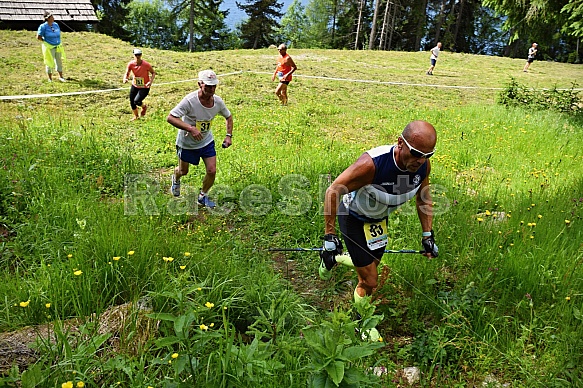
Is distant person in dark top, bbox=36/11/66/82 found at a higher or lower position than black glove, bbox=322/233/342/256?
higher

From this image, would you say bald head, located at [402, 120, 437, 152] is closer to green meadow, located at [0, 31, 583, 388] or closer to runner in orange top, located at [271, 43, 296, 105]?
green meadow, located at [0, 31, 583, 388]

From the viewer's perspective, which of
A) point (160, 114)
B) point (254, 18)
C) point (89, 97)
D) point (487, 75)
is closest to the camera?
point (160, 114)

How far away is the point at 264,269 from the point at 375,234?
108 cm

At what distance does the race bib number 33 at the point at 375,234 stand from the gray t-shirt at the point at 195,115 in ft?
9.73

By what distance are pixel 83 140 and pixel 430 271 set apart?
6.06m

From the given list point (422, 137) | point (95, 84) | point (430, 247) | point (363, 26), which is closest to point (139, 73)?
point (95, 84)

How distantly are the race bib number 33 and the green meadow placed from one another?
9.9 inches

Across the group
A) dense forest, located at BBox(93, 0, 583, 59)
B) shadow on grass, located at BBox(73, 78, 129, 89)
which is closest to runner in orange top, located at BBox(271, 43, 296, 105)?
shadow on grass, located at BBox(73, 78, 129, 89)

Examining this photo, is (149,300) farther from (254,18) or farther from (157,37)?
(157,37)

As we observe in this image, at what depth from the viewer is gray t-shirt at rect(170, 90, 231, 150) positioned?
18.6ft

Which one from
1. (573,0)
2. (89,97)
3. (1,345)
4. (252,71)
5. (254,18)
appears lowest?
(1,345)

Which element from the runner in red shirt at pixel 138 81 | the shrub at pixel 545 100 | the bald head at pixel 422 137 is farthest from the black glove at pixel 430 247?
the shrub at pixel 545 100

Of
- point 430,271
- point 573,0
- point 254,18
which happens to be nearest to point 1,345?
point 430,271

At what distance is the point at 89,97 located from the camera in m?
12.1
